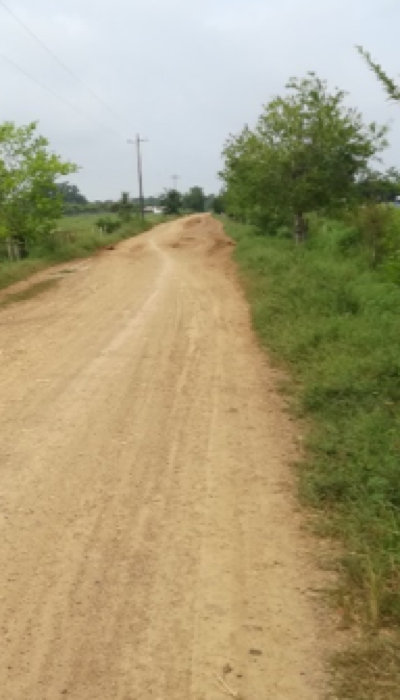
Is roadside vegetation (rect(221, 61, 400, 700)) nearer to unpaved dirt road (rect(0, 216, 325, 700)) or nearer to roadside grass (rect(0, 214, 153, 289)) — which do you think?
unpaved dirt road (rect(0, 216, 325, 700))

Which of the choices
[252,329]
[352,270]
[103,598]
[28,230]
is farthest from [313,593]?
[28,230]

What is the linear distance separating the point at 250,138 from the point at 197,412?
64.0ft

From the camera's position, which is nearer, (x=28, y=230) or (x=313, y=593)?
(x=313, y=593)

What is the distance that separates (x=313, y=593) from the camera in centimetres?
421

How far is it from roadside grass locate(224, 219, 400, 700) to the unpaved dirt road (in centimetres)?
23

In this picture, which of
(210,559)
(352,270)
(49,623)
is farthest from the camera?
(352,270)

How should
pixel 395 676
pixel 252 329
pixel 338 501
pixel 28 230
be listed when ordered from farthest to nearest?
pixel 28 230 → pixel 252 329 → pixel 338 501 → pixel 395 676

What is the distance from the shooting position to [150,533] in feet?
16.0

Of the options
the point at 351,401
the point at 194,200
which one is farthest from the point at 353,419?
the point at 194,200

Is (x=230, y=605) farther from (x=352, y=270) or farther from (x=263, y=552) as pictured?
(x=352, y=270)

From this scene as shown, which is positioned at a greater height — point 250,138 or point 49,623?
point 250,138

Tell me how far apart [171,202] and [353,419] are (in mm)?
86363

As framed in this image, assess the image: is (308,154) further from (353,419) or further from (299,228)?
(353,419)

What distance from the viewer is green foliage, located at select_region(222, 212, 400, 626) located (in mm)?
4441
